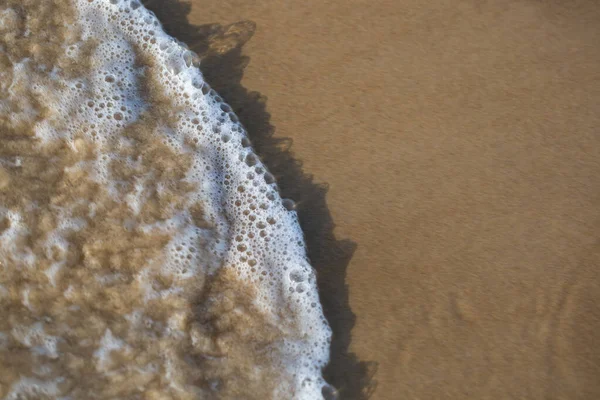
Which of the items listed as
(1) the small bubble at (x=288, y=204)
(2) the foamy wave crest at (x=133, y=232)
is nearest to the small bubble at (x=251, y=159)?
(2) the foamy wave crest at (x=133, y=232)

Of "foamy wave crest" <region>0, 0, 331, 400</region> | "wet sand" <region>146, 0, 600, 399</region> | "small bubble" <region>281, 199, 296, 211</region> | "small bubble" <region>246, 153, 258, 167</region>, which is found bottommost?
"foamy wave crest" <region>0, 0, 331, 400</region>

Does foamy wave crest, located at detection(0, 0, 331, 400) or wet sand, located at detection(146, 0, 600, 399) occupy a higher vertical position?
wet sand, located at detection(146, 0, 600, 399)

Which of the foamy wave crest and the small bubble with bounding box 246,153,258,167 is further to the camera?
the small bubble with bounding box 246,153,258,167

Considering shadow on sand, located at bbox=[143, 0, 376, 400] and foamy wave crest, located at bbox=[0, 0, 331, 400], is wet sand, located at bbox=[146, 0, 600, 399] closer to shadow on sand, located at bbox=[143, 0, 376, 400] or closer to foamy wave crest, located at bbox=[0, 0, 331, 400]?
Answer: shadow on sand, located at bbox=[143, 0, 376, 400]

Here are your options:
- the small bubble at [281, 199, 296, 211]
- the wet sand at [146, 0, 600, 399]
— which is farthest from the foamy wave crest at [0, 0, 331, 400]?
the wet sand at [146, 0, 600, 399]

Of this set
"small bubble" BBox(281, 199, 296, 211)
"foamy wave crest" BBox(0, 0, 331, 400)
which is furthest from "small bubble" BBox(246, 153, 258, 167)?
"small bubble" BBox(281, 199, 296, 211)

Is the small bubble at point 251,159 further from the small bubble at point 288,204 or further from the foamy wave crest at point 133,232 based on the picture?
the small bubble at point 288,204
